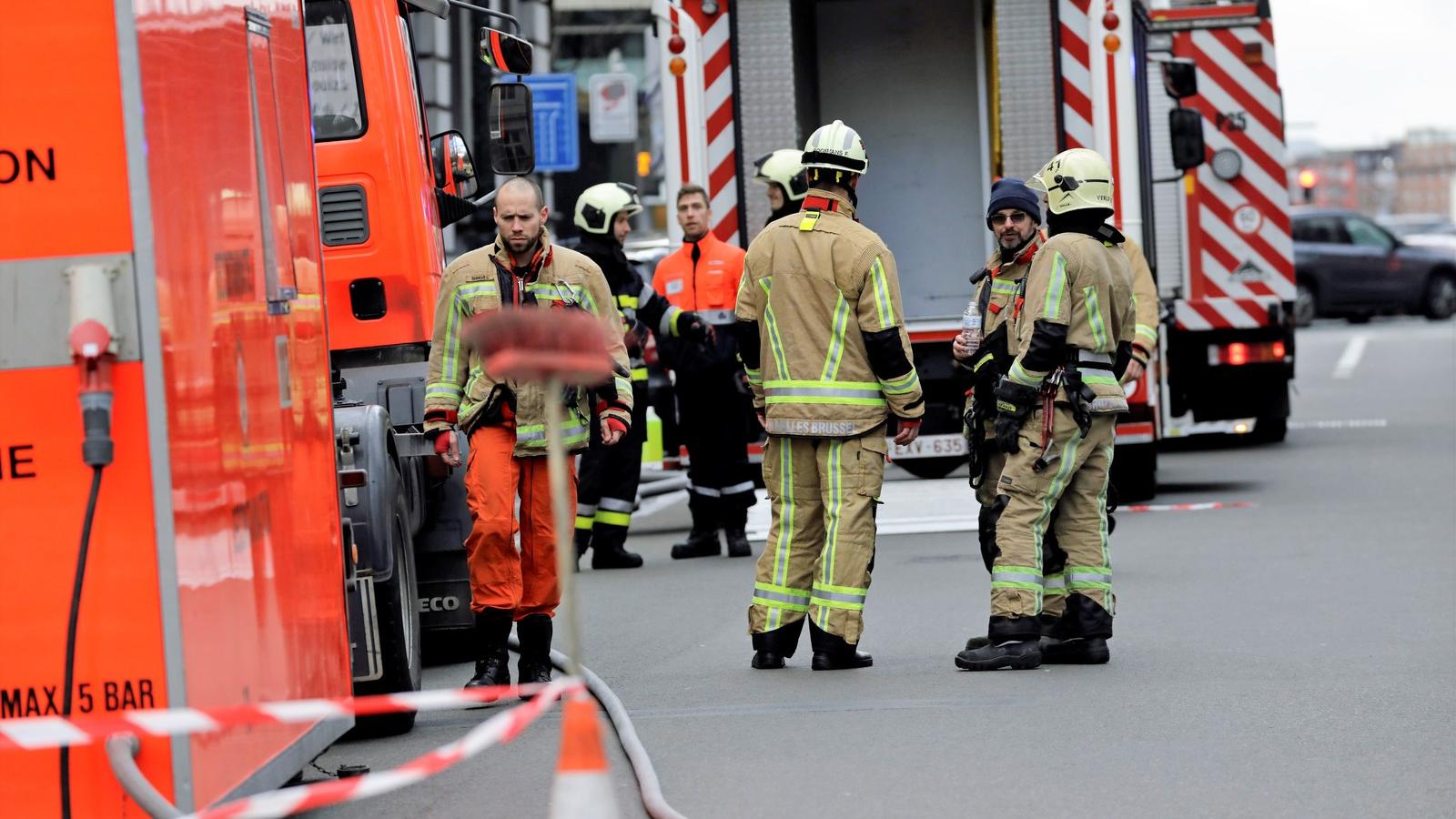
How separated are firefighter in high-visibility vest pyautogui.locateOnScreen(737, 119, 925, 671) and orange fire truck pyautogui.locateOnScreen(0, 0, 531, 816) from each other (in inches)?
106

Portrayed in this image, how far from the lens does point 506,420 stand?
771cm

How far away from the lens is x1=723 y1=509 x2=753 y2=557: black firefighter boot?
12.2 m

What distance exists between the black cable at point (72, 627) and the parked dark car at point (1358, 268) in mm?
34033

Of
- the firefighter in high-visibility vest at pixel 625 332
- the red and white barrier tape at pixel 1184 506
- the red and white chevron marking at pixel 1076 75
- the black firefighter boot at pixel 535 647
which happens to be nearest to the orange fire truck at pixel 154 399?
the black firefighter boot at pixel 535 647

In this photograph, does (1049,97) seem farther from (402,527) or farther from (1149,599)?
(402,527)

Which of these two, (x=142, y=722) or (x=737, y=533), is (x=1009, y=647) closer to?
(x=142, y=722)

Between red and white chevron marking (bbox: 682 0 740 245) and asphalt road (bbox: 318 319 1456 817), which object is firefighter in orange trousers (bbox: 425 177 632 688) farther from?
red and white chevron marking (bbox: 682 0 740 245)

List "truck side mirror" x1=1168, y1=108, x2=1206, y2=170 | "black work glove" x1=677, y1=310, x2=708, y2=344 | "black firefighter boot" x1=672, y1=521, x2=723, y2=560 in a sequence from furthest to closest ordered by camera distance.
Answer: "truck side mirror" x1=1168, y1=108, x2=1206, y2=170 → "black firefighter boot" x1=672, y1=521, x2=723, y2=560 → "black work glove" x1=677, y1=310, x2=708, y2=344

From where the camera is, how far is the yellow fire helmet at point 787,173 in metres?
10.8

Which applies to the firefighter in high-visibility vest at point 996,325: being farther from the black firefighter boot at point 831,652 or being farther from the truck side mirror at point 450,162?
→ the truck side mirror at point 450,162

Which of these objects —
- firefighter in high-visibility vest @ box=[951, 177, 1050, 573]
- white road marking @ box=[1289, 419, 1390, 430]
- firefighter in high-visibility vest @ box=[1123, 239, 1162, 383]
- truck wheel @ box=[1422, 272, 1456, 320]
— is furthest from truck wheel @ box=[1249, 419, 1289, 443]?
truck wheel @ box=[1422, 272, 1456, 320]

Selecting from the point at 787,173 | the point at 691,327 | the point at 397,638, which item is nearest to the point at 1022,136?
the point at 787,173

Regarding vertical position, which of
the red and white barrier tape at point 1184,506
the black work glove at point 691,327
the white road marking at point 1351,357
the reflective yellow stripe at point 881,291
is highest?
the reflective yellow stripe at point 881,291

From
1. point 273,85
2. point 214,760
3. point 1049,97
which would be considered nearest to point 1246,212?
point 1049,97
